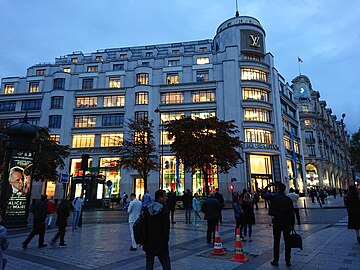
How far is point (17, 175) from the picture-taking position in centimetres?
1410

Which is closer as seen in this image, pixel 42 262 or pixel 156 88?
pixel 42 262

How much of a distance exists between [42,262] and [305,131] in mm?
71140

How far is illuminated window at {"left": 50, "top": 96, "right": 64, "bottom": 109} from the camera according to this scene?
47844 millimetres

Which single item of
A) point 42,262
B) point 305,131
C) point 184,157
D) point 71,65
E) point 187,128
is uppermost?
A: point 71,65

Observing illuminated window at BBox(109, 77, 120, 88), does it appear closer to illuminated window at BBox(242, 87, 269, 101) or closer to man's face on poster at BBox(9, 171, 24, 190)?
illuminated window at BBox(242, 87, 269, 101)

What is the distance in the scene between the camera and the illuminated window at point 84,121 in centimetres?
4716

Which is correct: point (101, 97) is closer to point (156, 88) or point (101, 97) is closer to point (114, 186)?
point (156, 88)

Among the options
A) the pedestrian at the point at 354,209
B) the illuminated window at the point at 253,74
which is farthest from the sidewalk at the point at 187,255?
the illuminated window at the point at 253,74

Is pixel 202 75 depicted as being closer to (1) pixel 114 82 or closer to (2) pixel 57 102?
(1) pixel 114 82

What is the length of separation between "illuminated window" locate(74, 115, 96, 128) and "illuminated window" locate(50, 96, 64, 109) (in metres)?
3.80

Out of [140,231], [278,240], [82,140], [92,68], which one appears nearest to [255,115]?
[82,140]

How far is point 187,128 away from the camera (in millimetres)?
28094

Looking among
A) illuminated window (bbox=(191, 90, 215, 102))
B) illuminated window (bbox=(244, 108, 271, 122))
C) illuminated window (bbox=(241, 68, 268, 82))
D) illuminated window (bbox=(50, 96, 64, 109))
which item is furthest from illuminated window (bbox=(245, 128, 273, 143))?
illuminated window (bbox=(50, 96, 64, 109))

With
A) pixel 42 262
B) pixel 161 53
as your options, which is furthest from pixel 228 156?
pixel 161 53
